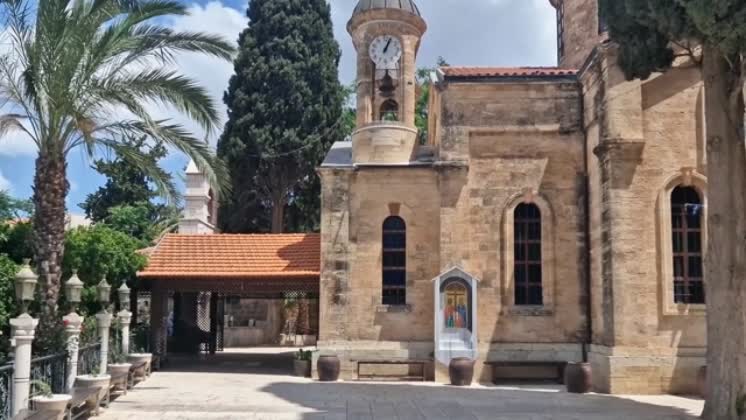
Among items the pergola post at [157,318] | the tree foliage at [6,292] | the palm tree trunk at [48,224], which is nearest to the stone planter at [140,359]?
the pergola post at [157,318]

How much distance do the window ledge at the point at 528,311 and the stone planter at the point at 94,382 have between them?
9.35 metres

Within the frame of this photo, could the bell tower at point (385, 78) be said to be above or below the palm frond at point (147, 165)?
above

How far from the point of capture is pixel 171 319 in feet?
82.3

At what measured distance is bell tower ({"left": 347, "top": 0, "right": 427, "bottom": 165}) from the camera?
19.4 m

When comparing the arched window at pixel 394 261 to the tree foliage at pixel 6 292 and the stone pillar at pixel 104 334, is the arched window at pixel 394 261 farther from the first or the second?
the tree foliage at pixel 6 292

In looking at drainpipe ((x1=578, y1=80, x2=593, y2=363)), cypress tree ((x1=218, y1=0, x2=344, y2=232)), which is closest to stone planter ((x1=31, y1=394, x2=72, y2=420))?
drainpipe ((x1=578, y1=80, x2=593, y2=363))

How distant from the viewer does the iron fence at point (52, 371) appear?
34.6 ft

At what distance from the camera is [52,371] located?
11.5 meters

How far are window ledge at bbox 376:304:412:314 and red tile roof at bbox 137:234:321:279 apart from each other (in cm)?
181

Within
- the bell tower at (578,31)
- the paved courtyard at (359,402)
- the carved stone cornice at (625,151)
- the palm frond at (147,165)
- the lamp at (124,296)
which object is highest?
the bell tower at (578,31)

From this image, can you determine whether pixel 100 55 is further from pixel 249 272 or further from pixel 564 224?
pixel 564 224

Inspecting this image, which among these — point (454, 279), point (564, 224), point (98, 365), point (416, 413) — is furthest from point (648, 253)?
point (98, 365)

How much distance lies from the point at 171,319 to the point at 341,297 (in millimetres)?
8983

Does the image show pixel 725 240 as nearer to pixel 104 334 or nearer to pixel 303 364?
pixel 104 334
